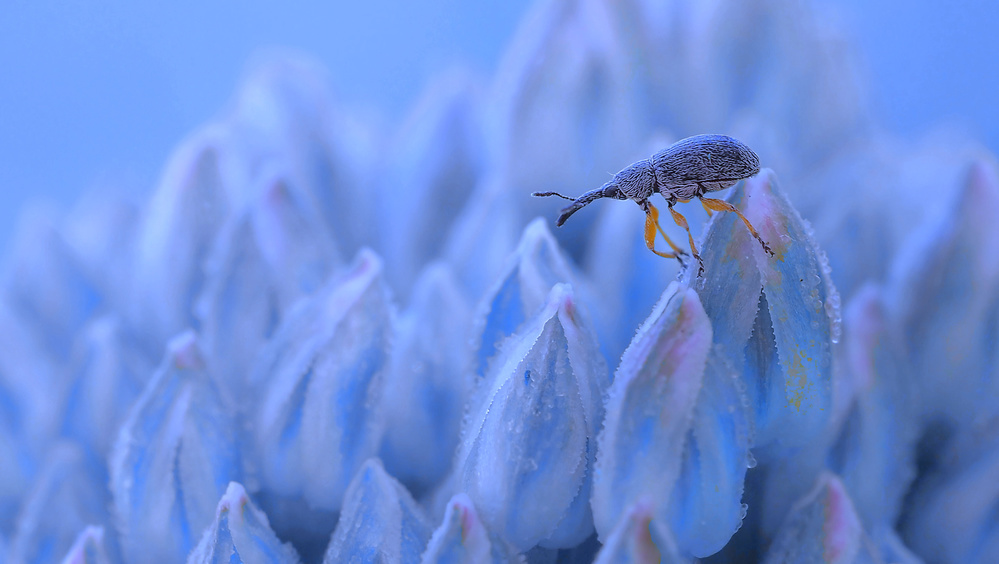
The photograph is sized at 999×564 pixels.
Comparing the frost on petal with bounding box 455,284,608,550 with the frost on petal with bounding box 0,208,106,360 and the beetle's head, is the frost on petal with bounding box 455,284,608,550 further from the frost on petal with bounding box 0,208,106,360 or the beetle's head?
the frost on petal with bounding box 0,208,106,360

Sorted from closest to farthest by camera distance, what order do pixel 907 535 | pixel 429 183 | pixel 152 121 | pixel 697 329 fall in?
pixel 697 329 → pixel 907 535 → pixel 429 183 → pixel 152 121

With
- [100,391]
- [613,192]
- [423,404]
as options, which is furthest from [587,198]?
[100,391]

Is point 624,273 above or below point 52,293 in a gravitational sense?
below

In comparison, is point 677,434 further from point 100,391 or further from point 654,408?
point 100,391

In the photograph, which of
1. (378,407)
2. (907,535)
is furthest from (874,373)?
(378,407)

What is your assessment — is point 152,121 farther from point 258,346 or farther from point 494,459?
point 494,459

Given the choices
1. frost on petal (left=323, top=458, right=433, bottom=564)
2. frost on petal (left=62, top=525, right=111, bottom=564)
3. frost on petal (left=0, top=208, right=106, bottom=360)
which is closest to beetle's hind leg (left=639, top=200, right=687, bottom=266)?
frost on petal (left=323, top=458, right=433, bottom=564)
